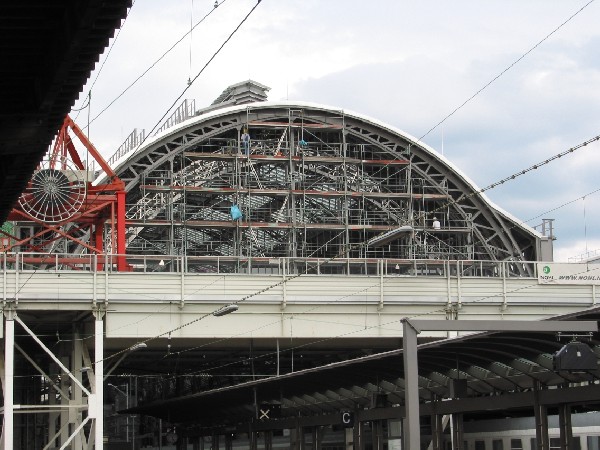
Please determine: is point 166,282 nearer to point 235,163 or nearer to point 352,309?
point 352,309

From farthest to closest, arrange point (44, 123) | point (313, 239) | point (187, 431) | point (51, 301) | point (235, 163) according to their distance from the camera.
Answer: point (313, 239) → point (235, 163) → point (187, 431) → point (51, 301) → point (44, 123)

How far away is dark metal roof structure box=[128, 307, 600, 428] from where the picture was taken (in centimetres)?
2083

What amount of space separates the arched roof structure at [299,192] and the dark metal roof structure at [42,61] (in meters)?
46.0

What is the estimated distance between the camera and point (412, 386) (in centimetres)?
1833

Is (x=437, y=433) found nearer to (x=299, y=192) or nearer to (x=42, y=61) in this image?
(x=42, y=61)

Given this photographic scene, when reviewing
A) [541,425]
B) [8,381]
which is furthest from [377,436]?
[8,381]

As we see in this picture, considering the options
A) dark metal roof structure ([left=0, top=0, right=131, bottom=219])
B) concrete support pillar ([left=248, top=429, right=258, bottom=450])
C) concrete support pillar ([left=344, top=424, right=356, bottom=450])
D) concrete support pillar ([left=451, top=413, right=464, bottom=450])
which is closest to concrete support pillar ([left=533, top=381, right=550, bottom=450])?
concrete support pillar ([left=451, top=413, right=464, bottom=450])

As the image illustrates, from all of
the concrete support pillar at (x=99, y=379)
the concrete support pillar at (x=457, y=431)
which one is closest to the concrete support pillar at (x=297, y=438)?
the concrete support pillar at (x=99, y=379)

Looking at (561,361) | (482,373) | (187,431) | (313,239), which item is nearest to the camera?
(561,361)

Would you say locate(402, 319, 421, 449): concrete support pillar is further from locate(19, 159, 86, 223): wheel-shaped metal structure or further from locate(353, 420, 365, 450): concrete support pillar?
locate(19, 159, 86, 223): wheel-shaped metal structure

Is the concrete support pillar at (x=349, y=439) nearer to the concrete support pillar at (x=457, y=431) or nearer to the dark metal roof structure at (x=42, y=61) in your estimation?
the concrete support pillar at (x=457, y=431)

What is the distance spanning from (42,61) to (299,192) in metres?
51.5

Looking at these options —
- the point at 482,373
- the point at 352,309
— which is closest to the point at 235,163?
the point at 352,309

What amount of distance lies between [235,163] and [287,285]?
82.5 ft
